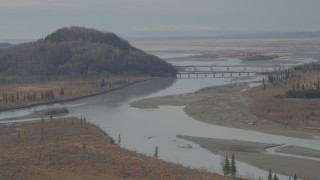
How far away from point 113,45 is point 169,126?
98744mm

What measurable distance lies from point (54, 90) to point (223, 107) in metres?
39.1

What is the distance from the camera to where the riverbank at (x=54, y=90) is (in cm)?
9167

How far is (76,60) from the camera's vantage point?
14712 centimetres

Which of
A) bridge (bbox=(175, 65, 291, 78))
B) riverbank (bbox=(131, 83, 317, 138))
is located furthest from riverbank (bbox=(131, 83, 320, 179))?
bridge (bbox=(175, 65, 291, 78))

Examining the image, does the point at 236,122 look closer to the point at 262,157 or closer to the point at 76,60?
the point at 262,157

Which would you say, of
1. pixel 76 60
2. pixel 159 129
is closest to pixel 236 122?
pixel 159 129

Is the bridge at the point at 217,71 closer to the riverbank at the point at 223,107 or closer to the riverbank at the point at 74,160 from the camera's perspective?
the riverbank at the point at 223,107

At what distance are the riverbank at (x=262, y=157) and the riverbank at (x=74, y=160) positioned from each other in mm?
7045

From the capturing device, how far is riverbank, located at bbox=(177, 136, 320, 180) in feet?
151

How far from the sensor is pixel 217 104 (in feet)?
281

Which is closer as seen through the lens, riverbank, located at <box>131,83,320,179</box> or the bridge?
riverbank, located at <box>131,83,320,179</box>

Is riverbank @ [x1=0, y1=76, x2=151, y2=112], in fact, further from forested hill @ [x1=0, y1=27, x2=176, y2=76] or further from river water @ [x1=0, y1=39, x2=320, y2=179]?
forested hill @ [x1=0, y1=27, x2=176, y2=76]

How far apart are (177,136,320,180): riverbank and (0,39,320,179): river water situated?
1.27m

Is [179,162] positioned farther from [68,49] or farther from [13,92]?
[68,49]
